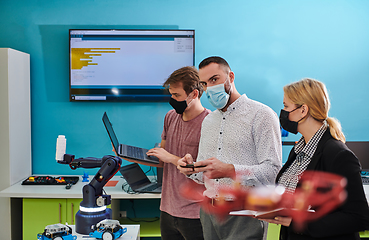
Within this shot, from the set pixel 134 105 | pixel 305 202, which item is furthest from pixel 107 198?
pixel 134 105

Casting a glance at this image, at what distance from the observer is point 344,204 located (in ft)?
3.67

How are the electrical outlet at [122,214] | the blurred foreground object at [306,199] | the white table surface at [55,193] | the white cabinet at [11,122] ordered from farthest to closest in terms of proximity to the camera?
1. the electrical outlet at [122,214]
2. the white cabinet at [11,122]
3. the white table surface at [55,193]
4. the blurred foreground object at [306,199]

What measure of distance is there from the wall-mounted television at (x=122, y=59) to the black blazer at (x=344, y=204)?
2110 millimetres

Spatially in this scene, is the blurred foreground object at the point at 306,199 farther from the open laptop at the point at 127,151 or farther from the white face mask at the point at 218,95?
the open laptop at the point at 127,151

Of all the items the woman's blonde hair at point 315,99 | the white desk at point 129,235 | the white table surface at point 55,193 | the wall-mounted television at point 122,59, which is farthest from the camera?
the wall-mounted television at point 122,59

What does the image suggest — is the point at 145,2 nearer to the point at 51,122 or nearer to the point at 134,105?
the point at 134,105

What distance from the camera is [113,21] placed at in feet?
10.3

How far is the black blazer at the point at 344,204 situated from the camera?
1.10 metres

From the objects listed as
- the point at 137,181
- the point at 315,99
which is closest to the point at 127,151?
the point at 137,181

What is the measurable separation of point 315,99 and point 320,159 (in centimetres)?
27

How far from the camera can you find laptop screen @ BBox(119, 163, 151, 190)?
8.69 ft

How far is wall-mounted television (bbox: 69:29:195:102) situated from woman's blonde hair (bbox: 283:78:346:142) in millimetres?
1859

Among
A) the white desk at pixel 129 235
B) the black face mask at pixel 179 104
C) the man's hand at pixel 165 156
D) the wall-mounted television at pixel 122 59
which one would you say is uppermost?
the wall-mounted television at pixel 122 59

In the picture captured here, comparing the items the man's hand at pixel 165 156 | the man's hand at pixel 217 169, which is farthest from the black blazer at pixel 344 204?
the man's hand at pixel 165 156
